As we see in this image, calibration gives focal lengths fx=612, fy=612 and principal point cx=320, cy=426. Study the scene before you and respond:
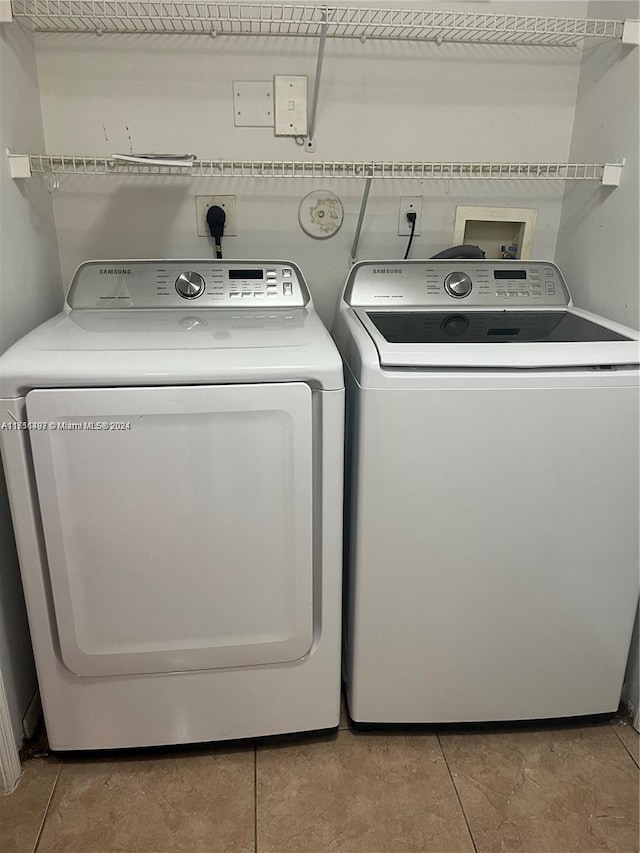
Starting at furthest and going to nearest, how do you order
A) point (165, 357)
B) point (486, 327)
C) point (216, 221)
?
point (216, 221), point (486, 327), point (165, 357)

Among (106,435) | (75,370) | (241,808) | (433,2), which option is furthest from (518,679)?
(433,2)

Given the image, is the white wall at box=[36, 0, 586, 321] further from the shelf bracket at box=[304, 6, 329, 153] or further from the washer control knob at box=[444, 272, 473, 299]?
the washer control knob at box=[444, 272, 473, 299]

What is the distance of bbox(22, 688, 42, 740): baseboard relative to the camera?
56.1 inches

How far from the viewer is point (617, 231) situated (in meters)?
1.52

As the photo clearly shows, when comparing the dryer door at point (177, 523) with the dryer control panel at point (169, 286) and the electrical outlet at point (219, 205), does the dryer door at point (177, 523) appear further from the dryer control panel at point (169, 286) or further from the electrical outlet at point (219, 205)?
the electrical outlet at point (219, 205)

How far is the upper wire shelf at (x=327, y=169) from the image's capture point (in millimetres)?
1495

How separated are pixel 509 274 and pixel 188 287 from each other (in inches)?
33.5

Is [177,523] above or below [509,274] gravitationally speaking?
below

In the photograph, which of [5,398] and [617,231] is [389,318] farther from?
[5,398]

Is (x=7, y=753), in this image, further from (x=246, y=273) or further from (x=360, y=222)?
(x=360, y=222)

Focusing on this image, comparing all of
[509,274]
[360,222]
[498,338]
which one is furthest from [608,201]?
[360,222]

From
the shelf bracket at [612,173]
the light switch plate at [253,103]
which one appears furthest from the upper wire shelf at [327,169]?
→ the light switch plate at [253,103]

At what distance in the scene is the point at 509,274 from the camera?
165 cm

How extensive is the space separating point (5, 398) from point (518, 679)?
1.25 meters
